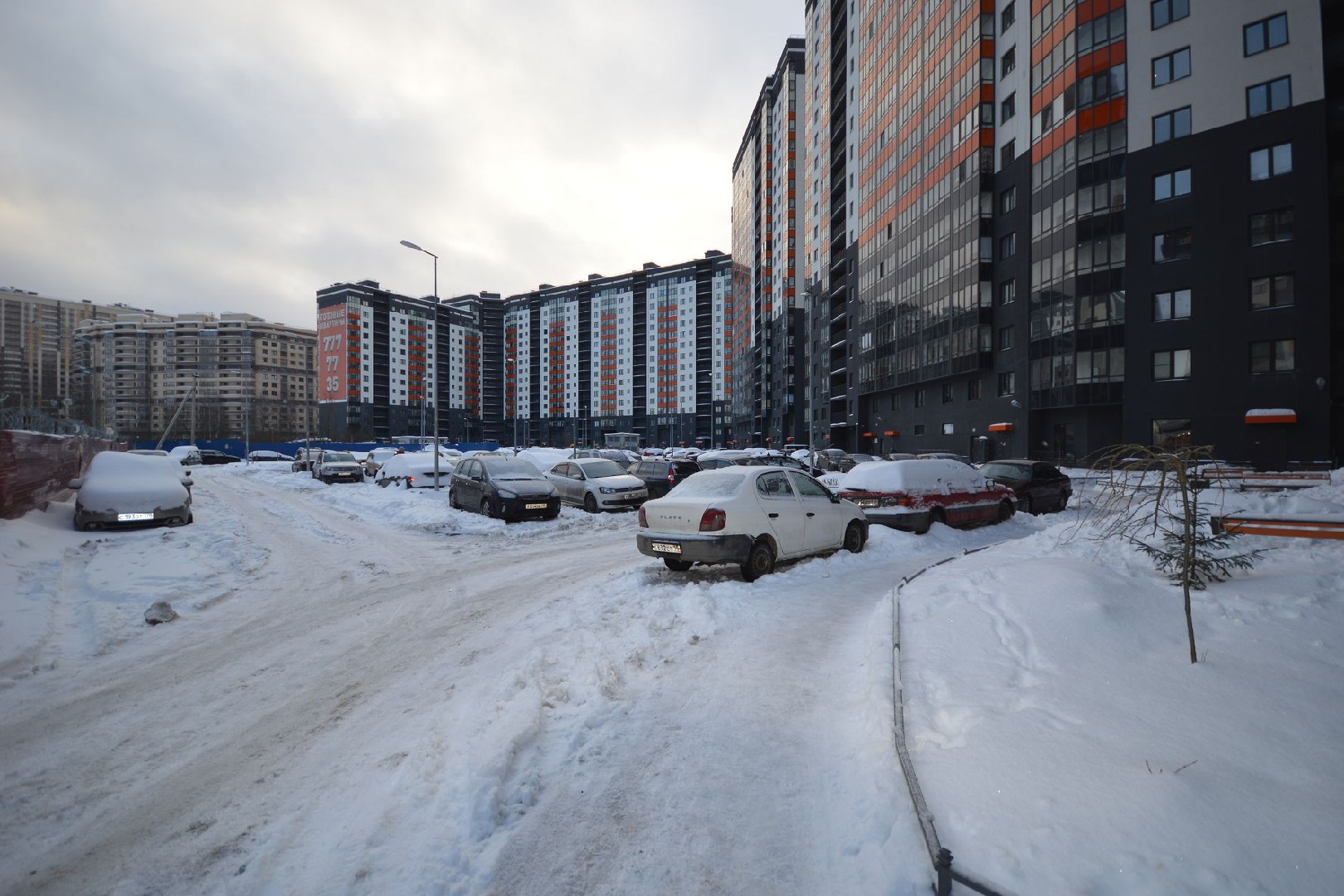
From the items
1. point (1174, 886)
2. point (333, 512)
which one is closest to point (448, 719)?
point (1174, 886)

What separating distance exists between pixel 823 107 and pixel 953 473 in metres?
68.1

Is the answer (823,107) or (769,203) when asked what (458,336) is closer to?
(769,203)

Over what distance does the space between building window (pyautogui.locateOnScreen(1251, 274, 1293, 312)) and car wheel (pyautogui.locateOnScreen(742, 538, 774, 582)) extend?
33977 mm

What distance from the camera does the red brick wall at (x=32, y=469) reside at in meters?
10.9

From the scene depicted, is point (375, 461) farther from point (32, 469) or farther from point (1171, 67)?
point (1171, 67)

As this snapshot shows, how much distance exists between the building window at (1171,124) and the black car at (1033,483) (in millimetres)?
25776

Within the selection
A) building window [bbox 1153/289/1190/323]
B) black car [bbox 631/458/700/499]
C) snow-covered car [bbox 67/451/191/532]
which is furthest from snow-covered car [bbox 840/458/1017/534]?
building window [bbox 1153/289/1190/323]

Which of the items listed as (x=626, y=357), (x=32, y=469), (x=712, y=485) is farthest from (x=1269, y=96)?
(x=626, y=357)

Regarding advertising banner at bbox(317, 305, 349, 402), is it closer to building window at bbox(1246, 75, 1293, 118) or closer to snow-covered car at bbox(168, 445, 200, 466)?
snow-covered car at bbox(168, 445, 200, 466)

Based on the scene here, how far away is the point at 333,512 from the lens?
18.1m

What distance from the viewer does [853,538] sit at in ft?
33.9

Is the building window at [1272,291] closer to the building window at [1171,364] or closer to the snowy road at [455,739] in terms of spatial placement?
the building window at [1171,364]

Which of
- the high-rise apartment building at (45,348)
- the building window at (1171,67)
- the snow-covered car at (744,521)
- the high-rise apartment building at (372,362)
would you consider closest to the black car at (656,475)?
the snow-covered car at (744,521)

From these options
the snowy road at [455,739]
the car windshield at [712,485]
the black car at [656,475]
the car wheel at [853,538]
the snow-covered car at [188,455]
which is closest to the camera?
the snowy road at [455,739]
